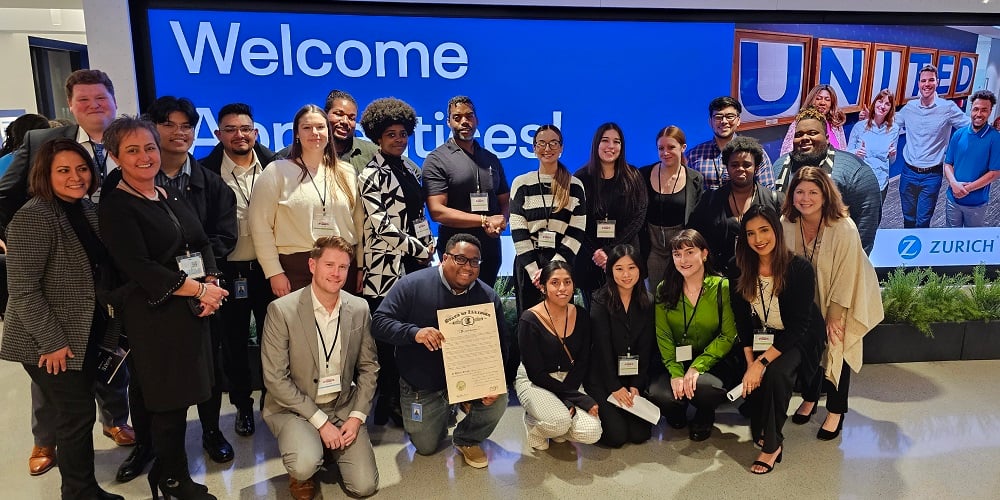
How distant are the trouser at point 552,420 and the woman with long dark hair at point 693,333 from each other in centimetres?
40

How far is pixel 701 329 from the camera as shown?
3072 mm

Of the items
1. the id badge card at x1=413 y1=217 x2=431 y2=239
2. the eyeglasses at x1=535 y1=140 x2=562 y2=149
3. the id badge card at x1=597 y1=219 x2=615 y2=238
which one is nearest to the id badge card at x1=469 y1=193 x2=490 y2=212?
the id badge card at x1=413 y1=217 x2=431 y2=239

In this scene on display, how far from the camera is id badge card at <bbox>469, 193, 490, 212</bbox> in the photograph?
127 inches

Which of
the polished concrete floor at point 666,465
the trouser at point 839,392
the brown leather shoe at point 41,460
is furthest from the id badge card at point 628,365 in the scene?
the brown leather shoe at point 41,460

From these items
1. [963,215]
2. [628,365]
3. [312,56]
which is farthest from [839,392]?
[312,56]

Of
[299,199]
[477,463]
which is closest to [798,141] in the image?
[477,463]

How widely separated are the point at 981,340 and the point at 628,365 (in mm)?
3029

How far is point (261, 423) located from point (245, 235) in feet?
3.57

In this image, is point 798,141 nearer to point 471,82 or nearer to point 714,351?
point 714,351

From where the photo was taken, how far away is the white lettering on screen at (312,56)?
4117mm

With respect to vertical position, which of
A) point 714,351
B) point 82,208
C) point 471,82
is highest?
point 471,82

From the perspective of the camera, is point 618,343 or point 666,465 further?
point 618,343

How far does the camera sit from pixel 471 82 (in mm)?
4523

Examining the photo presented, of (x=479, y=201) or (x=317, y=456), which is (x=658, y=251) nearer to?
(x=479, y=201)
